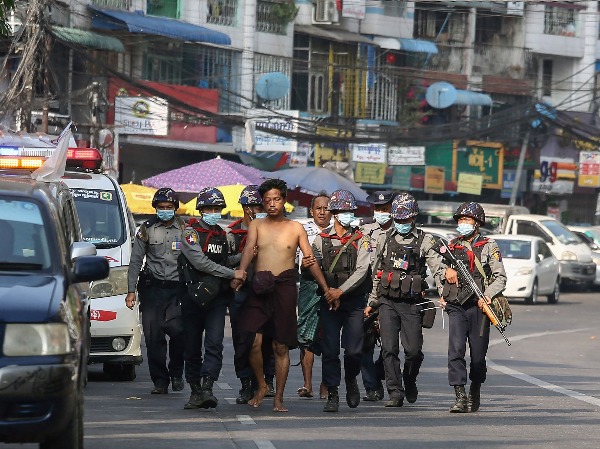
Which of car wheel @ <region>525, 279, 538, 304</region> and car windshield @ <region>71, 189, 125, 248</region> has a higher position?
car windshield @ <region>71, 189, 125, 248</region>

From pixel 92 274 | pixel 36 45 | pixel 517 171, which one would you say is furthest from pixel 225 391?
pixel 517 171

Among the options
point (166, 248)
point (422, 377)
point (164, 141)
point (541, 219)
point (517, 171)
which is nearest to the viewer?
point (166, 248)

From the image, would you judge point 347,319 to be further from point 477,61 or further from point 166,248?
point 477,61

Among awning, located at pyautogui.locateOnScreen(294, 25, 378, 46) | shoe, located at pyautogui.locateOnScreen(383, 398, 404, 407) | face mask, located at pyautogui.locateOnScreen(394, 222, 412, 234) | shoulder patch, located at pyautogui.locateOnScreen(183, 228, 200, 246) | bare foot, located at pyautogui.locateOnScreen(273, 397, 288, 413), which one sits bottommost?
shoe, located at pyautogui.locateOnScreen(383, 398, 404, 407)

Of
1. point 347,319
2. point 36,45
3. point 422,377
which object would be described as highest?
point 36,45

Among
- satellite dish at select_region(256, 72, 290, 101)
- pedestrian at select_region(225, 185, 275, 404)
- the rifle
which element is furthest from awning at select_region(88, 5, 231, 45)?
the rifle

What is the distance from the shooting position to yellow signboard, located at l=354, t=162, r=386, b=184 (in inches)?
2019

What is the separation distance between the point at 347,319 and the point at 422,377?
13.8 feet

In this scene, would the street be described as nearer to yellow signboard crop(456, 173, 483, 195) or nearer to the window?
yellow signboard crop(456, 173, 483, 195)

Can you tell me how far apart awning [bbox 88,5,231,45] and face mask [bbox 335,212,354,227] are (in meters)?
28.7

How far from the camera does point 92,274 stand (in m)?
8.55

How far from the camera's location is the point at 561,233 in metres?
39.0

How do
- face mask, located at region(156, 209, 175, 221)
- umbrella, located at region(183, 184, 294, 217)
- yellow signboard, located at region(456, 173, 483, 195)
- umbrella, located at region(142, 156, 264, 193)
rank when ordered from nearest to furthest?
face mask, located at region(156, 209, 175, 221)
umbrella, located at region(183, 184, 294, 217)
umbrella, located at region(142, 156, 264, 193)
yellow signboard, located at region(456, 173, 483, 195)

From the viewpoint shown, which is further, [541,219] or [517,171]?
[517,171]
